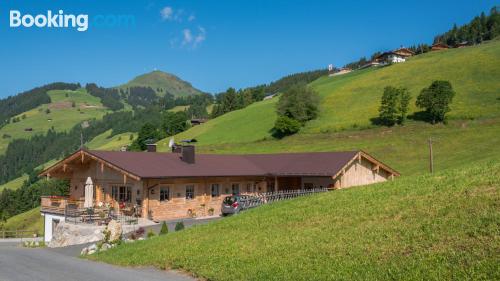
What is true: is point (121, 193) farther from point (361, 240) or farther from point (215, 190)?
point (361, 240)

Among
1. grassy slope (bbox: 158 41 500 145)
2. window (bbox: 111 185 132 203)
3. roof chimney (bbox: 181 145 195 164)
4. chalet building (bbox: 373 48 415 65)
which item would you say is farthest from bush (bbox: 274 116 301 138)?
chalet building (bbox: 373 48 415 65)

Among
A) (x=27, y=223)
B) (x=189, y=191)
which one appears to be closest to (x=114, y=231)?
(x=189, y=191)

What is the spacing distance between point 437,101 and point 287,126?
2443 centimetres

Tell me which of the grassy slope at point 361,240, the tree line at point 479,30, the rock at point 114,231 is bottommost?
the rock at point 114,231

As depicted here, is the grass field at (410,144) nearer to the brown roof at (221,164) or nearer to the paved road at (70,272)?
the brown roof at (221,164)

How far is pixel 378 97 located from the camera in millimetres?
95500

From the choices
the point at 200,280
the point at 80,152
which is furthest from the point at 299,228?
the point at 80,152

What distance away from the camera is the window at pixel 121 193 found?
3466cm

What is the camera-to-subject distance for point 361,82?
11281cm

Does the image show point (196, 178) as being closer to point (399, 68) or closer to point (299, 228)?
point (299, 228)

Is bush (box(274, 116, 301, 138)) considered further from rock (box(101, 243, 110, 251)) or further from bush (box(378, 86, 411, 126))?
rock (box(101, 243, 110, 251))

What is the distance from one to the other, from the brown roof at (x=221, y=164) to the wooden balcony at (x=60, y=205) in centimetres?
315

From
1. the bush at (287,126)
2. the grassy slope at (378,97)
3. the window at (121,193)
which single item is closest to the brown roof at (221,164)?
the window at (121,193)

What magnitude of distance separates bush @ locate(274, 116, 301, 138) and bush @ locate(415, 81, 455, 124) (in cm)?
2006
